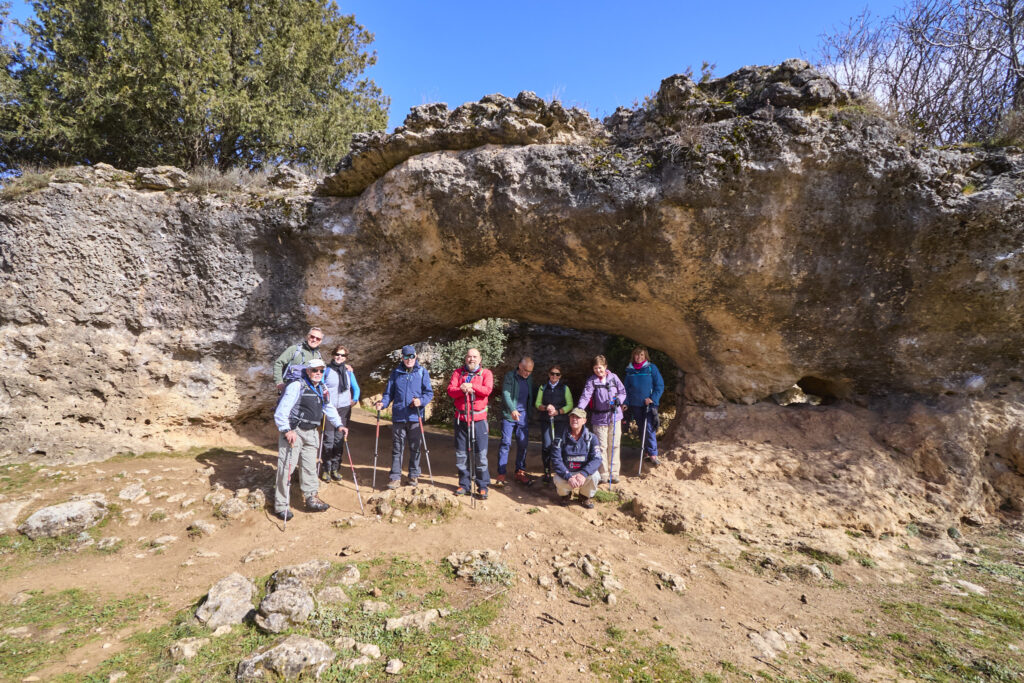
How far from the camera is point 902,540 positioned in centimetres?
617

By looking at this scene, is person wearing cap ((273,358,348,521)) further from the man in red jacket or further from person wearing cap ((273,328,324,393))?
the man in red jacket

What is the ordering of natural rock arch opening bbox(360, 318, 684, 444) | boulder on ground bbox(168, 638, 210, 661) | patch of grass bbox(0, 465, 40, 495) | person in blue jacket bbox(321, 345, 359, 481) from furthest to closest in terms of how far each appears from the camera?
natural rock arch opening bbox(360, 318, 684, 444) → person in blue jacket bbox(321, 345, 359, 481) → patch of grass bbox(0, 465, 40, 495) → boulder on ground bbox(168, 638, 210, 661)

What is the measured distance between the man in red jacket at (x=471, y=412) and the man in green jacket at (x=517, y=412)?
1.91ft

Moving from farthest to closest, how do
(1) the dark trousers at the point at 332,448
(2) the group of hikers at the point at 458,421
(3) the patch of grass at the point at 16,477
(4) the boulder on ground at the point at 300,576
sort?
(1) the dark trousers at the point at 332,448
(2) the group of hikers at the point at 458,421
(3) the patch of grass at the point at 16,477
(4) the boulder on ground at the point at 300,576

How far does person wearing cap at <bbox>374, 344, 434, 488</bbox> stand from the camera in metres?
7.04

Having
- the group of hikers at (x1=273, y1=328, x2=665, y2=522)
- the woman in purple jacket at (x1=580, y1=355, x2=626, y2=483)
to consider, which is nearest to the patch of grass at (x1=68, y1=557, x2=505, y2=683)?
the group of hikers at (x1=273, y1=328, x2=665, y2=522)

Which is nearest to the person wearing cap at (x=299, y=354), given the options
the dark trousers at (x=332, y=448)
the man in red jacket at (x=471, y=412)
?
the dark trousers at (x=332, y=448)

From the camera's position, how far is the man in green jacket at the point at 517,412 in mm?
7574

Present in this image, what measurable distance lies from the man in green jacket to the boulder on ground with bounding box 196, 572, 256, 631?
3.87 metres

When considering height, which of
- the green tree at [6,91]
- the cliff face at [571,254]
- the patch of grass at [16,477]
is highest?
the green tree at [6,91]

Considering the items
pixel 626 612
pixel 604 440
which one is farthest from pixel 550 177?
pixel 626 612

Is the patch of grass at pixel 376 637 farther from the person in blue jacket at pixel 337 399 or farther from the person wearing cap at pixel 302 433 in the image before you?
the person in blue jacket at pixel 337 399

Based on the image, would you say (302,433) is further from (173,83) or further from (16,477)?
(173,83)

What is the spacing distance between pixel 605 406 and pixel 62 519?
22.9ft
